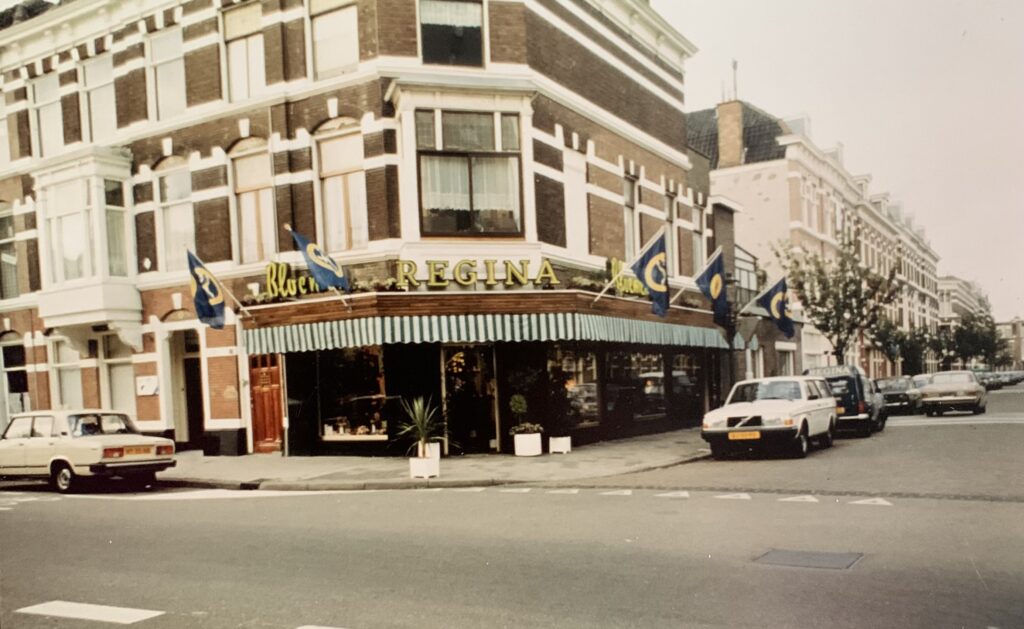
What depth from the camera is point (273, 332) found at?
18.8 m

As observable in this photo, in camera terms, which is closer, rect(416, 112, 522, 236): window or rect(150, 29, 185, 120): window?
rect(416, 112, 522, 236): window

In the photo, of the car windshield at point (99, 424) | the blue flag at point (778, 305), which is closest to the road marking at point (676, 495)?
the car windshield at point (99, 424)

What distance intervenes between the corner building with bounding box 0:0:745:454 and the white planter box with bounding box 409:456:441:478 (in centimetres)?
322

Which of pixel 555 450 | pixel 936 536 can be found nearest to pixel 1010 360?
pixel 555 450

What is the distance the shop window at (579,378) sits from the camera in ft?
63.2

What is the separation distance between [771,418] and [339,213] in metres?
10.3

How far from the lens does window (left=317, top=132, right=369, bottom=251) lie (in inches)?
744

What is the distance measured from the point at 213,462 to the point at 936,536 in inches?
615

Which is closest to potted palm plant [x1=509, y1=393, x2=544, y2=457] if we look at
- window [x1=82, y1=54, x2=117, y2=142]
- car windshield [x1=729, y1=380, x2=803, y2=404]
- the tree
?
car windshield [x1=729, y1=380, x2=803, y2=404]

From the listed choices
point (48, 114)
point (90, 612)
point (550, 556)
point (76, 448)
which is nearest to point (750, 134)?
point (48, 114)

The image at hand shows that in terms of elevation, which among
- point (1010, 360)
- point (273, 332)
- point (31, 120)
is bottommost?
point (1010, 360)

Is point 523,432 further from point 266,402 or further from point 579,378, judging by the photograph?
point 266,402

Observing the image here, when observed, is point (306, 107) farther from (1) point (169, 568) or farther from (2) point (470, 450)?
(1) point (169, 568)

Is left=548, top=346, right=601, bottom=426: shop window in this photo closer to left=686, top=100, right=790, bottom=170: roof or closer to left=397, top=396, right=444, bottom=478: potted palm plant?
left=397, top=396, right=444, bottom=478: potted palm plant
